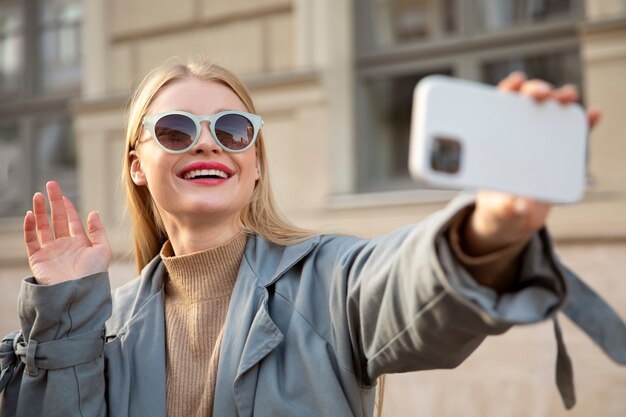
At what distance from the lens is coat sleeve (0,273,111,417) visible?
201 cm

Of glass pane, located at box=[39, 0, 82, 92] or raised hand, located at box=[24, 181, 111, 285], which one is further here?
glass pane, located at box=[39, 0, 82, 92]

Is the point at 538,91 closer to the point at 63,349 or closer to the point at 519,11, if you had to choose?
the point at 63,349

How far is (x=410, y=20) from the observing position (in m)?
6.05

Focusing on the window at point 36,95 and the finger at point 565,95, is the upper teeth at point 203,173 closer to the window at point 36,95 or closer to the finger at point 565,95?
the finger at point 565,95

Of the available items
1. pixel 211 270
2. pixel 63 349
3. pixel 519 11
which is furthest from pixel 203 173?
pixel 519 11

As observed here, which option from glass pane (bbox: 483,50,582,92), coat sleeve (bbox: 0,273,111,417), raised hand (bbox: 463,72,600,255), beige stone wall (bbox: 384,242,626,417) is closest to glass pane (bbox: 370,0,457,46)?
glass pane (bbox: 483,50,582,92)

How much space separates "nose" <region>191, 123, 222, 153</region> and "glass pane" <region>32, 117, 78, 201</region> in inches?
229

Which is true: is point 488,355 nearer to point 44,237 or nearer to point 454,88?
point 44,237

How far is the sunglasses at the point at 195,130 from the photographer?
2098 millimetres

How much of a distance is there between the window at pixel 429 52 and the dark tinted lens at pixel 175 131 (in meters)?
3.91

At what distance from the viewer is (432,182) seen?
4.09 ft

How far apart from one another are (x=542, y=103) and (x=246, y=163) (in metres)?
0.98

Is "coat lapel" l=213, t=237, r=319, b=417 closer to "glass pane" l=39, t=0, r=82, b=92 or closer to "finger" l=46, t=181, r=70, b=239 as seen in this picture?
"finger" l=46, t=181, r=70, b=239

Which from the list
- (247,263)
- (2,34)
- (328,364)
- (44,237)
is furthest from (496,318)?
(2,34)
